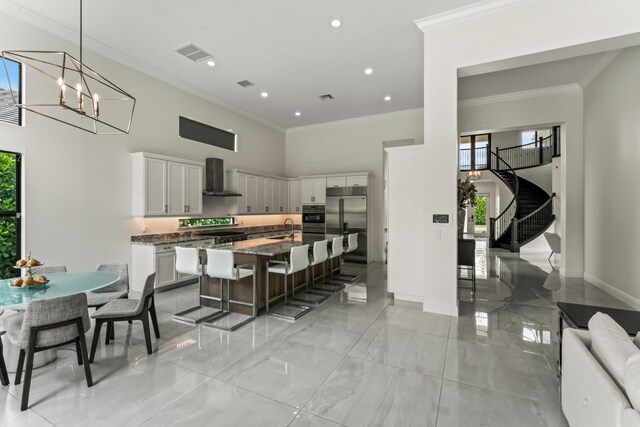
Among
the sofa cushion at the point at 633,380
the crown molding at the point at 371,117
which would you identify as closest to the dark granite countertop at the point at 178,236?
the crown molding at the point at 371,117

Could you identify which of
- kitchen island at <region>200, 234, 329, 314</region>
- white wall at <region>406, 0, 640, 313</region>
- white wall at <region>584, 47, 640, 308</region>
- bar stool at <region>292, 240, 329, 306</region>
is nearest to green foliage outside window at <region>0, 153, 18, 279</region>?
kitchen island at <region>200, 234, 329, 314</region>

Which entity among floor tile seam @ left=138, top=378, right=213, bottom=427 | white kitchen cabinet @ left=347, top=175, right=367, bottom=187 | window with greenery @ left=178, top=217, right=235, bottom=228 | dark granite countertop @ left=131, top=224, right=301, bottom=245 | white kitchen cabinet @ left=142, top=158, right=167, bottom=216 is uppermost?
white kitchen cabinet @ left=347, top=175, right=367, bottom=187

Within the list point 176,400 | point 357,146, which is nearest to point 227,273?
point 176,400

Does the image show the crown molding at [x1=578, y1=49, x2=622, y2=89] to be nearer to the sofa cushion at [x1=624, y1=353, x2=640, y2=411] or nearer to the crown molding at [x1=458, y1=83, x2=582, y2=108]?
the crown molding at [x1=458, y1=83, x2=582, y2=108]

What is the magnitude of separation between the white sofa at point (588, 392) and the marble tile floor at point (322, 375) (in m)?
0.38

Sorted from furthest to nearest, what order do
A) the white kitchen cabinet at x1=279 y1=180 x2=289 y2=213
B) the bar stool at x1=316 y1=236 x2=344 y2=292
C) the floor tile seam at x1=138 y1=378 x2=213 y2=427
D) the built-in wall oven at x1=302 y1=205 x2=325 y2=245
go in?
the white kitchen cabinet at x1=279 y1=180 x2=289 y2=213, the built-in wall oven at x1=302 y1=205 x2=325 y2=245, the bar stool at x1=316 y1=236 x2=344 y2=292, the floor tile seam at x1=138 y1=378 x2=213 y2=427

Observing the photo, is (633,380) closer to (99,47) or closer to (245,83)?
(245,83)

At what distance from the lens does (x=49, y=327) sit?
213cm

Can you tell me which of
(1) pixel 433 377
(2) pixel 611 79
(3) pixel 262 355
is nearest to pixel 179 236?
(3) pixel 262 355

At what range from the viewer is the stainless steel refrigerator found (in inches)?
291

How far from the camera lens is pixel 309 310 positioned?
13.3ft

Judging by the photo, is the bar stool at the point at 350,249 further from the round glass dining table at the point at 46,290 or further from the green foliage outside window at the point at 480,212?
the green foliage outside window at the point at 480,212

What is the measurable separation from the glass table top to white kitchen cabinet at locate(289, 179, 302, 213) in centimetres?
577

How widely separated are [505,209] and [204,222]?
10.8m
